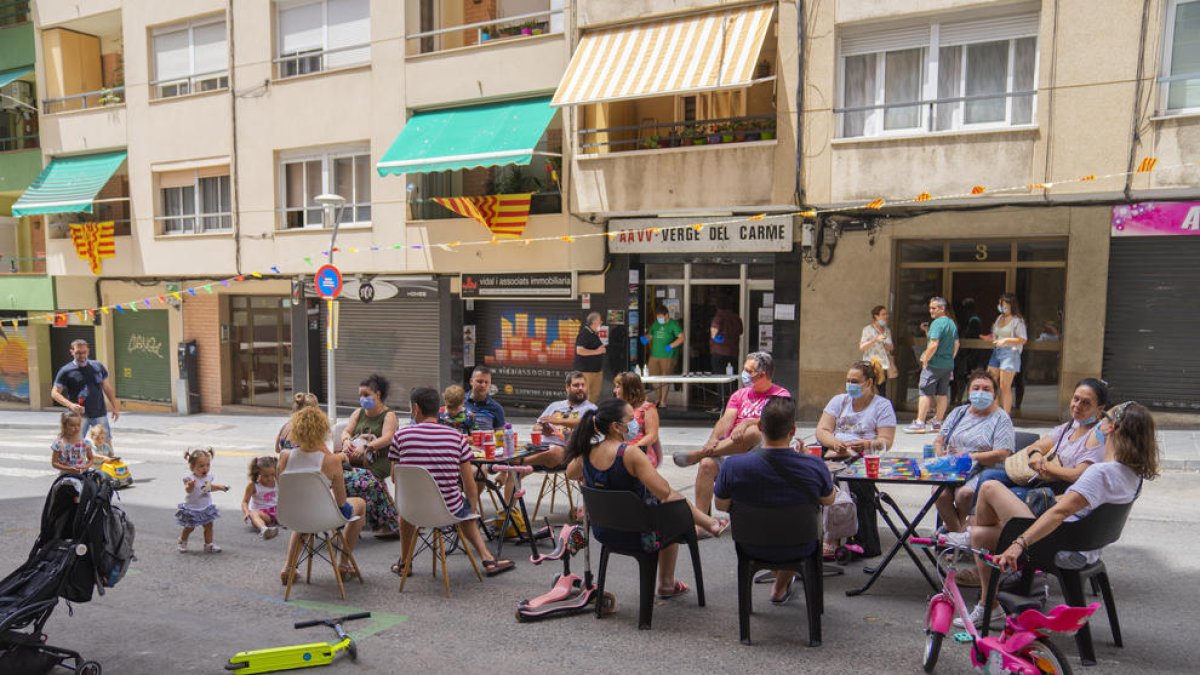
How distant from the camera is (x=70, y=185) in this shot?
63.1 feet

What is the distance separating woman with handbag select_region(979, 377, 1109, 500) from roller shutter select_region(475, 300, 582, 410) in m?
10.1

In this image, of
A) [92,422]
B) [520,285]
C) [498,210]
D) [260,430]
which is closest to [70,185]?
[260,430]

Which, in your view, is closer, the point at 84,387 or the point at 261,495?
the point at 261,495

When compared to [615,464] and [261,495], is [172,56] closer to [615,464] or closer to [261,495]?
[261,495]

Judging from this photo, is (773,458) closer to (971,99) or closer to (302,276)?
(971,99)

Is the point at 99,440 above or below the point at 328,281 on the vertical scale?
below

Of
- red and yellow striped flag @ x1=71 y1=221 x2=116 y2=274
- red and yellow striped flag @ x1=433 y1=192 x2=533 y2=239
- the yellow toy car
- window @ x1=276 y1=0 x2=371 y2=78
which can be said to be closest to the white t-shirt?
the yellow toy car

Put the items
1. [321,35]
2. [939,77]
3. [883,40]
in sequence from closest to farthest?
[939,77], [883,40], [321,35]

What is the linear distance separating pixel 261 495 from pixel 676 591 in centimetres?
418

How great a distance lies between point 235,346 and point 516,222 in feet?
28.3

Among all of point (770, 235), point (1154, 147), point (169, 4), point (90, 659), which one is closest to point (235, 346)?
point (169, 4)

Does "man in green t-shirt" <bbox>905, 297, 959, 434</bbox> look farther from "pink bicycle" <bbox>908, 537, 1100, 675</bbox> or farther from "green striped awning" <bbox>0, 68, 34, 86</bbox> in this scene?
"green striped awning" <bbox>0, 68, 34, 86</bbox>

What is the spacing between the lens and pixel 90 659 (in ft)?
17.4

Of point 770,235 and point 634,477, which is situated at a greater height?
point 770,235
